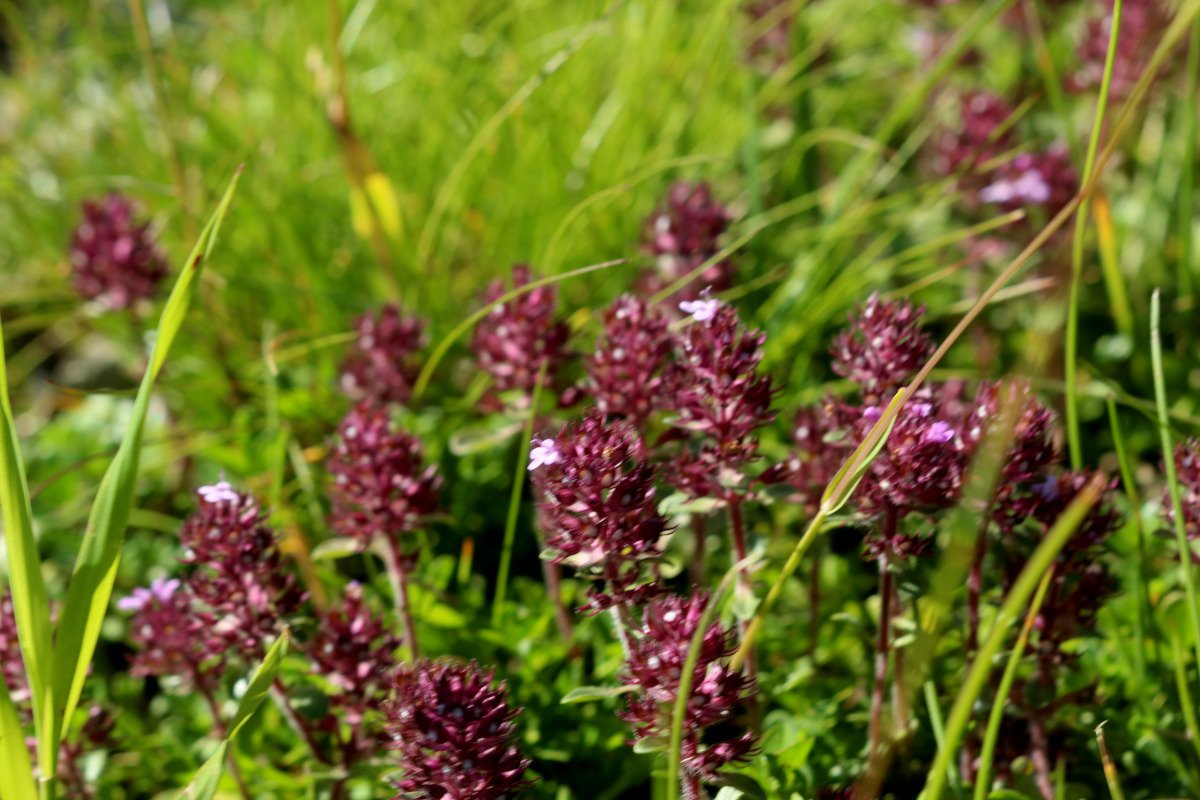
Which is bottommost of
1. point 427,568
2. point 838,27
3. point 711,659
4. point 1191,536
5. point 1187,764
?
point 1187,764

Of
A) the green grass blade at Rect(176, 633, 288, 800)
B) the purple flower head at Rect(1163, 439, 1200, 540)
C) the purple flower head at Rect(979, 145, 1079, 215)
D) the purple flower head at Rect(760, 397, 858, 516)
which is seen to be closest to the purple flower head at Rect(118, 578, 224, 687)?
the green grass blade at Rect(176, 633, 288, 800)

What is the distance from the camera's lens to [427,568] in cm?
263

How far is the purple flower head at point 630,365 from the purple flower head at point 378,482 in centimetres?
37

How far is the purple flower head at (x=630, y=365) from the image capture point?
210 centimetres

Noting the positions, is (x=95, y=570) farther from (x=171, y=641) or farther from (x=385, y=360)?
(x=385, y=360)

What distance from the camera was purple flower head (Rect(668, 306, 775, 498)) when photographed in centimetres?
181

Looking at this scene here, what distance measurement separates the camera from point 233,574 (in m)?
1.96

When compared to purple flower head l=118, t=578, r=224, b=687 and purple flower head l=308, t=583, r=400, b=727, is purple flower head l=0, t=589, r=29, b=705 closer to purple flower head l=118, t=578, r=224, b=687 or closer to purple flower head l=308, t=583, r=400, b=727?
purple flower head l=118, t=578, r=224, b=687

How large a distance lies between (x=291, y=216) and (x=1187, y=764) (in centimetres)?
276

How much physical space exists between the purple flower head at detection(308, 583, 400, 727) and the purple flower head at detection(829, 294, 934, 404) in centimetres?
92

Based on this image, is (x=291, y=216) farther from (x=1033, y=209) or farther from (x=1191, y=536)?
(x=1191, y=536)

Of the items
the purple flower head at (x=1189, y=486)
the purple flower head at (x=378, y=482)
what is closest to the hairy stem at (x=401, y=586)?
Result: the purple flower head at (x=378, y=482)

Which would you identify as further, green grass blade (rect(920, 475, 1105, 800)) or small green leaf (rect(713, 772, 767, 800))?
small green leaf (rect(713, 772, 767, 800))

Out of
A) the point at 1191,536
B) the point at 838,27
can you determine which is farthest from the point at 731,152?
the point at 1191,536
